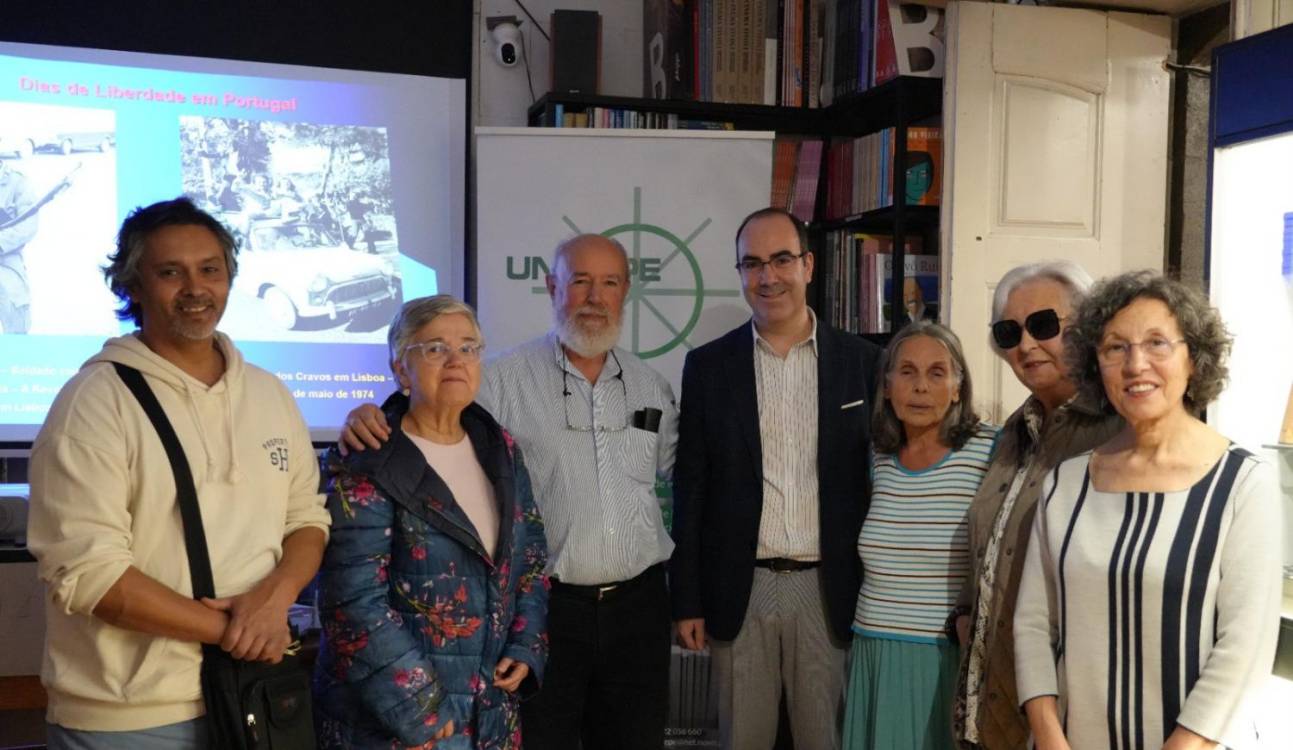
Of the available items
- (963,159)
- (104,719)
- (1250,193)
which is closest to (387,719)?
(104,719)

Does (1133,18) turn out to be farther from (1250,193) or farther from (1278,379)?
(1278,379)

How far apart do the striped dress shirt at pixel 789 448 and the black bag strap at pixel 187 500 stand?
1.31 metres

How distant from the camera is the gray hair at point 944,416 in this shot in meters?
2.43

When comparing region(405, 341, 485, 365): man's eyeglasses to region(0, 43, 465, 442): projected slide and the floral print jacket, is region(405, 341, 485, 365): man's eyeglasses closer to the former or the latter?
the floral print jacket

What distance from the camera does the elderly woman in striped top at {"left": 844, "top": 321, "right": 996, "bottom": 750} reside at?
7.71 feet

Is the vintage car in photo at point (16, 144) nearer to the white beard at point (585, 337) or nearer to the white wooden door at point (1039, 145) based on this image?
the white beard at point (585, 337)

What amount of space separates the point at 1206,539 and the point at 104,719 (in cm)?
180

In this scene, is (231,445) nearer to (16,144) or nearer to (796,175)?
(16,144)

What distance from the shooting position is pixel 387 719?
2.04m

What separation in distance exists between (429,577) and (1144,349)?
1.35 metres

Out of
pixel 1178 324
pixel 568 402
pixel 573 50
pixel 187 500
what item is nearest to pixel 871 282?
pixel 573 50

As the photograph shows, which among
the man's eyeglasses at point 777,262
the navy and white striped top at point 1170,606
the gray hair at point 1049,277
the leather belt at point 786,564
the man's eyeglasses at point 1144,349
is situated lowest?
the leather belt at point 786,564

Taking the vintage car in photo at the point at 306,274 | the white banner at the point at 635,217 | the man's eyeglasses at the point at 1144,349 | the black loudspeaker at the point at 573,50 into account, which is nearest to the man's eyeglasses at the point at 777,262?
the man's eyeglasses at the point at 1144,349

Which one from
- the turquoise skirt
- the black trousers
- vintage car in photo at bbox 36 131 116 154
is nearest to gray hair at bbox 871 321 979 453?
the turquoise skirt
